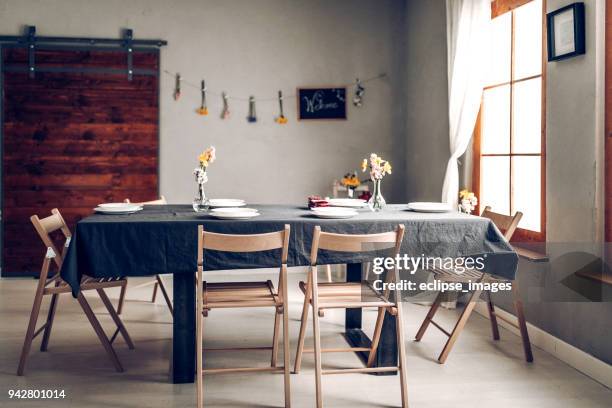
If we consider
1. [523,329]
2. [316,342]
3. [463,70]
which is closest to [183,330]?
[316,342]

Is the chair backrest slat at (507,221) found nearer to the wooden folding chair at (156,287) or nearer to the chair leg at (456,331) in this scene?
the chair leg at (456,331)

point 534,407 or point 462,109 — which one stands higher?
point 462,109

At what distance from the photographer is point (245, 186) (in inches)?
284

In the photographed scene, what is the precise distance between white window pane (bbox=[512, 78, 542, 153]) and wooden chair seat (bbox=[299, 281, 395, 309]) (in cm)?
175

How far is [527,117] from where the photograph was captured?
4.87 meters

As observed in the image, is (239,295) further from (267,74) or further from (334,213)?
(267,74)

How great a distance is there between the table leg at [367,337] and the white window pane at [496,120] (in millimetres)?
1577

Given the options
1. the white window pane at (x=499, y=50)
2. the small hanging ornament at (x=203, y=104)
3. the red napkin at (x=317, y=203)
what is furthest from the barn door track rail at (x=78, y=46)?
the white window pane at (x=499, y=50)

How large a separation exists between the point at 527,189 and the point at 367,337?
163cm

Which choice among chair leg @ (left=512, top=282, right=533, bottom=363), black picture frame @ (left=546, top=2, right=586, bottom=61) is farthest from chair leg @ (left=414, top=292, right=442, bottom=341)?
black picture frame @ (left=546, top=2, right=586, bottom=61)

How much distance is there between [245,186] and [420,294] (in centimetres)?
232

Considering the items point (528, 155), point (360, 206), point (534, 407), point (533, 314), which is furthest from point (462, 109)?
point (534, 407)

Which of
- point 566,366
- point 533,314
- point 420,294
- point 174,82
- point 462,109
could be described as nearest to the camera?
point 566,366

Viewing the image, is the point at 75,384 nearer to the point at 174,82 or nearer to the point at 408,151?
the point at 174,82
